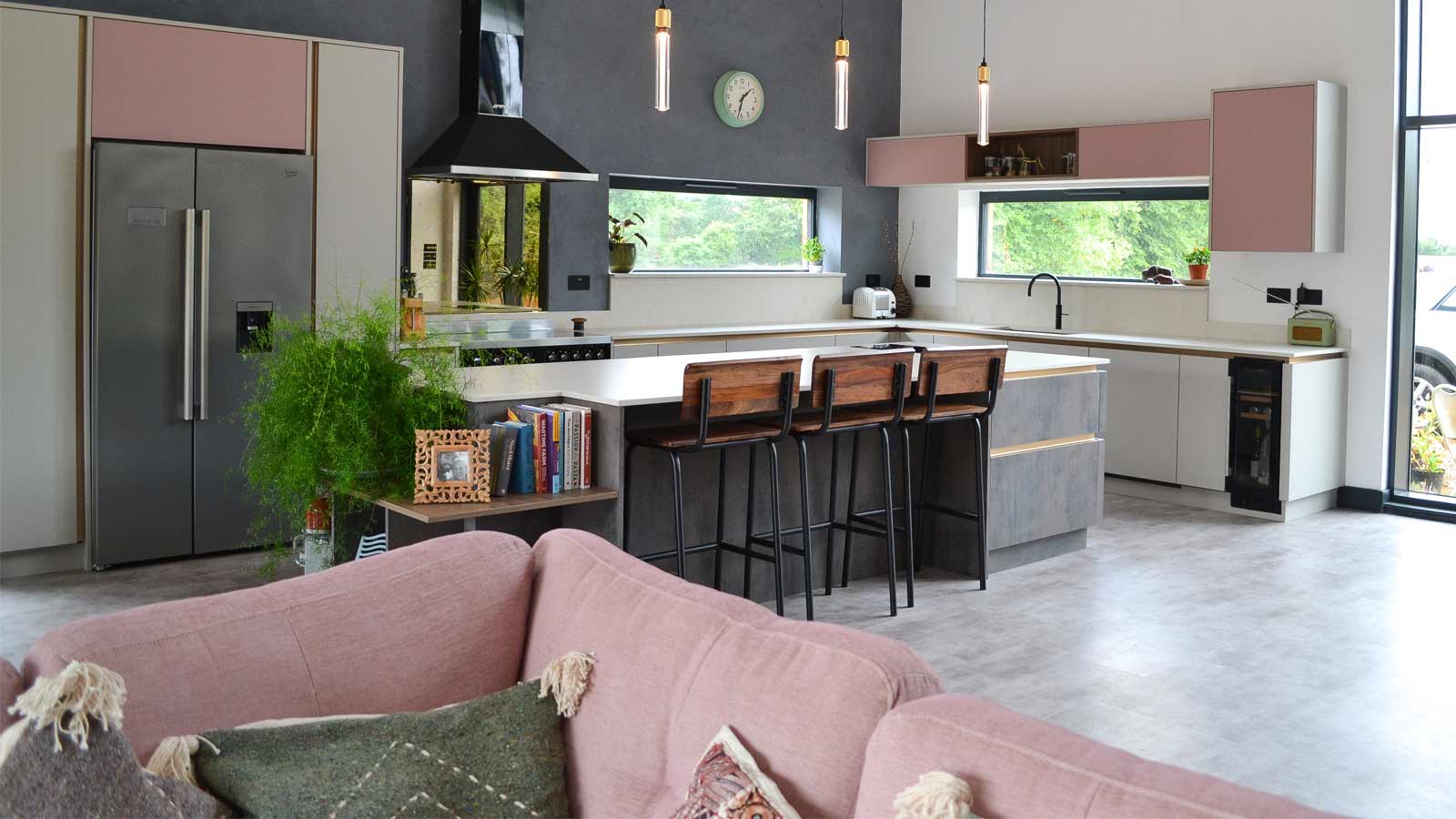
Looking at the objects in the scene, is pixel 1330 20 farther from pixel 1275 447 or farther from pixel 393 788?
pixel 393 788

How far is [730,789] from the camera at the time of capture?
169 cm

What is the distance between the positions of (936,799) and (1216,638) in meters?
3.60

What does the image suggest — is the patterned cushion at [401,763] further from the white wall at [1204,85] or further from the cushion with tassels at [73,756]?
the white wall at [1204,85]

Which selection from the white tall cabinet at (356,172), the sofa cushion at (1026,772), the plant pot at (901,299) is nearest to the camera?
the sofa cushion at (1026,772)

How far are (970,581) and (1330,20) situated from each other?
385cm

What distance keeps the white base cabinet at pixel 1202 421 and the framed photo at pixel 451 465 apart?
4436 millimetres

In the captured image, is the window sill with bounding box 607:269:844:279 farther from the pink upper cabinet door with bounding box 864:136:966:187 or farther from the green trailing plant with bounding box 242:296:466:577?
the green trailing plant with bounding box 242:296:466:577

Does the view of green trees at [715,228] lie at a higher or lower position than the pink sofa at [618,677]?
higher

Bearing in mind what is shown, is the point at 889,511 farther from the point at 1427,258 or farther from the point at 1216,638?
the point at 1427,258

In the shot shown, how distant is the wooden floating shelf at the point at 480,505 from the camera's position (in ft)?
12.6

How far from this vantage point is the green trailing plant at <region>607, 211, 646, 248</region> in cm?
809

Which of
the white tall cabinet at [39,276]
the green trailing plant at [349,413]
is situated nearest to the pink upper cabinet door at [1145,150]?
the green trailing plant at [349,413]

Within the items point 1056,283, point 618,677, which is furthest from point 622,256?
point 618,677

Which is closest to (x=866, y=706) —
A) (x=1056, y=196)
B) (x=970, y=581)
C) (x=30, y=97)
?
(x=970, y=581)
